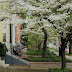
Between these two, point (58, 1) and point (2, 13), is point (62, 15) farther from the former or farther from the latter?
point (2, 13)

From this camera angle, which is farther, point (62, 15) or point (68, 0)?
point (68, 0)

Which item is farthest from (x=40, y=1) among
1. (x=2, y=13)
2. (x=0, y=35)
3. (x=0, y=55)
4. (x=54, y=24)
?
(x=0, y=35)

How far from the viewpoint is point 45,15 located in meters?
10.9

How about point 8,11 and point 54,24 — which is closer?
point 54,24

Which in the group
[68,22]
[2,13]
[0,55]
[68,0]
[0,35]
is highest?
[68,0]

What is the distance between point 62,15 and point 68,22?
A: 0.65 metres

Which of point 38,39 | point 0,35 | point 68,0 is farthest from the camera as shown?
point 38,39

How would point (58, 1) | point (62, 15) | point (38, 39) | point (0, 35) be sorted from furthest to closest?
point (38, 39) → point (0, 35) → point (58, 1) → point (62, 15)

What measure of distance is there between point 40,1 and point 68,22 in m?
2.51

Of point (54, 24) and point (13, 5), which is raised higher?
point (13, 5)

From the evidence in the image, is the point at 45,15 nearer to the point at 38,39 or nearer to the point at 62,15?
the point at 62,15

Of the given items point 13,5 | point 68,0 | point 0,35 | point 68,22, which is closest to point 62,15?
point 68,22

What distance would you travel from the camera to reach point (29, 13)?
1075cm

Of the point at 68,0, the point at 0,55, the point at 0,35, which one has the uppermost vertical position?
the point at 68,0
